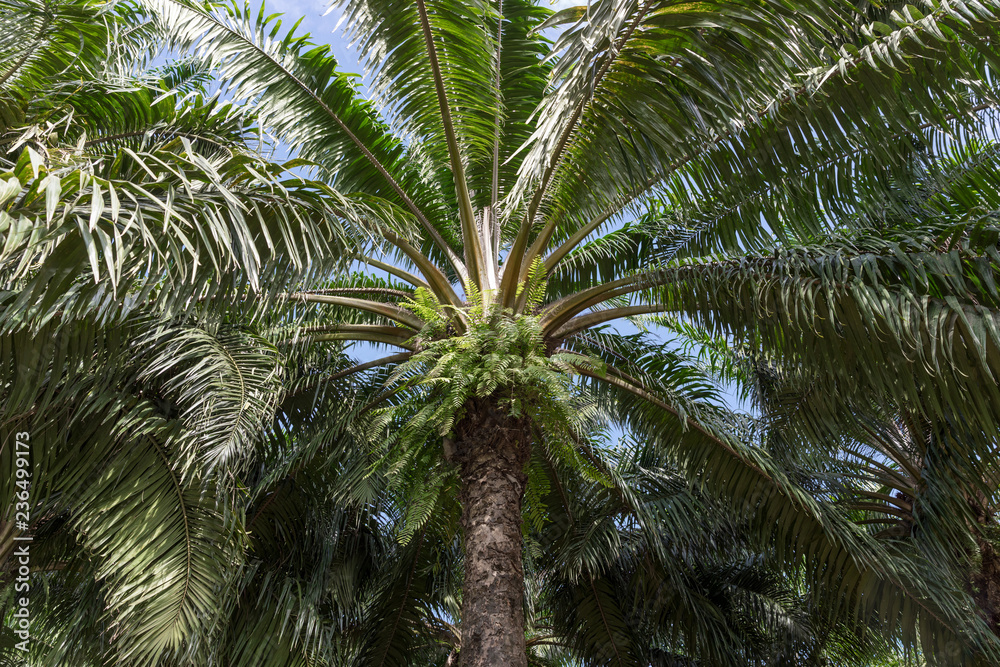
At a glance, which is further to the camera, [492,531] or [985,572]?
[985,572]

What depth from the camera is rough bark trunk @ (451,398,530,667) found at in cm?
409

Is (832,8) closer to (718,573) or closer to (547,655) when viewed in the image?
(718,573)

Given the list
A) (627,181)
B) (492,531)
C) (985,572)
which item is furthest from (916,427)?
(492,531)

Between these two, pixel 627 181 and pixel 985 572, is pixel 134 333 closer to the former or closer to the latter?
pixel 627 181

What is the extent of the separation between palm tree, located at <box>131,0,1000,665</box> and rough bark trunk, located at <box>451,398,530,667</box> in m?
0.01

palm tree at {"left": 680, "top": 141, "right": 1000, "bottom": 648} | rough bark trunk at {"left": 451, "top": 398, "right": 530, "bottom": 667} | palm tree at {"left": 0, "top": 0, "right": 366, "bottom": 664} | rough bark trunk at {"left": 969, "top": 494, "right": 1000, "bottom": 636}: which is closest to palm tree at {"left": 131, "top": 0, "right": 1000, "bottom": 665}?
rough bark trunk at {"left": 451, "top": 398, "right": 530, "bottom": 667}

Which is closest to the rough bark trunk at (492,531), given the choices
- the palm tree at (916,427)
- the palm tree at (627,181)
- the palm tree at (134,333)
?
the palm tree at (627,181)

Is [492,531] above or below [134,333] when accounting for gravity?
below

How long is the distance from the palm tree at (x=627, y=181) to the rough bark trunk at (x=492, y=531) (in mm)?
15

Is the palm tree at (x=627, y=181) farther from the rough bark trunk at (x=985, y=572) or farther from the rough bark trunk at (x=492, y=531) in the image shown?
the rough bark trunk at (x=985, y=572)

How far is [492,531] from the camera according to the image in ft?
14.5

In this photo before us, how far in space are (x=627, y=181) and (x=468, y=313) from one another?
139 cm

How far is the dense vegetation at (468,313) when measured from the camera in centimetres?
376

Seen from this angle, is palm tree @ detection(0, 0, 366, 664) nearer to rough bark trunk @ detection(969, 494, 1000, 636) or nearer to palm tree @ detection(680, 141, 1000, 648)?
palm tree @ detection(680, 141, 1000, 648)
